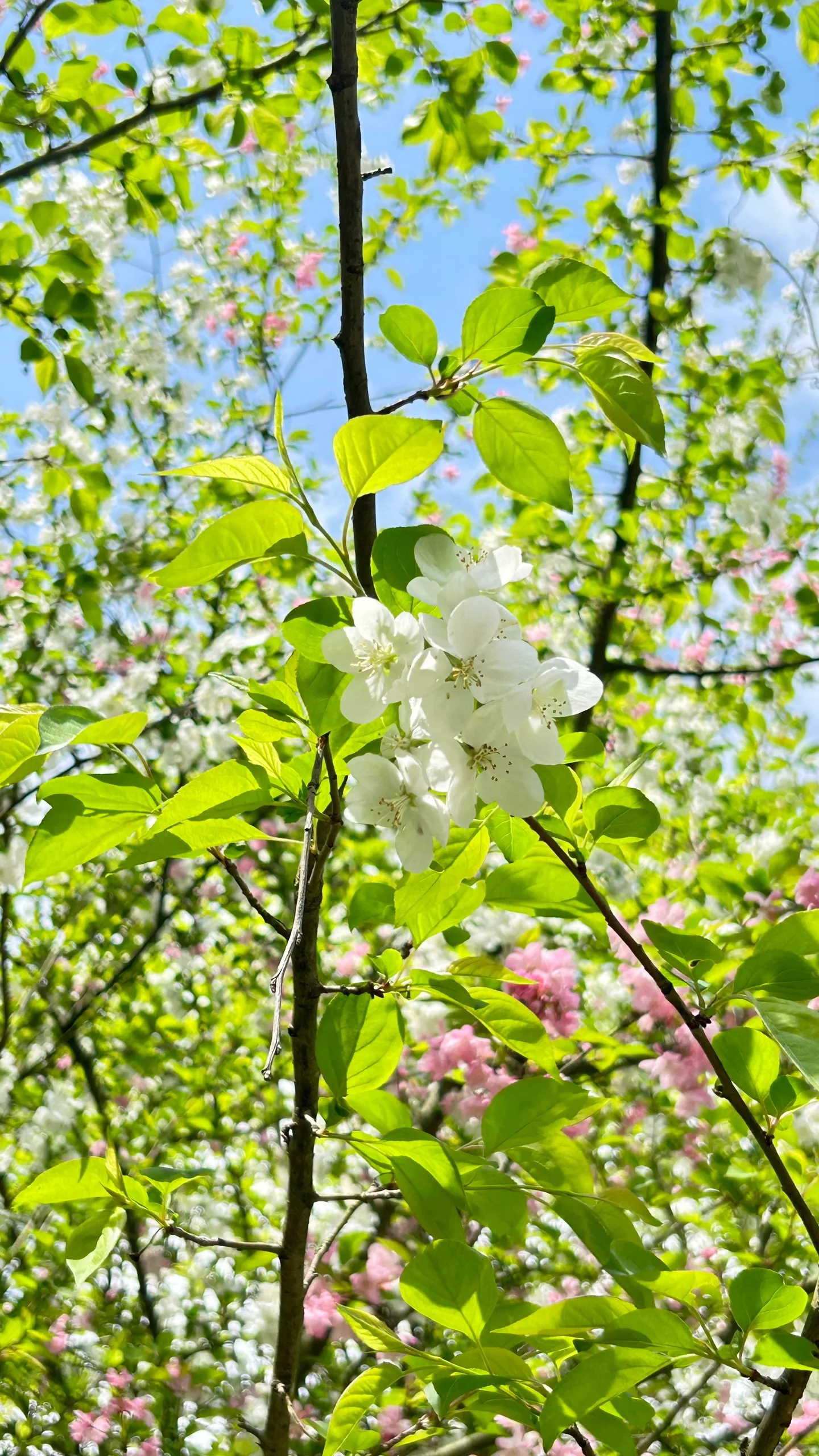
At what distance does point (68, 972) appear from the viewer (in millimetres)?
3486

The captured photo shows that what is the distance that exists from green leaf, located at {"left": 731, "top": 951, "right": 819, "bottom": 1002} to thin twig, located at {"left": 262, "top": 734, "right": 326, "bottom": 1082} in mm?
278

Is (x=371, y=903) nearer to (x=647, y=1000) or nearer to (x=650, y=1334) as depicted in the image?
(x=650, y=1334)

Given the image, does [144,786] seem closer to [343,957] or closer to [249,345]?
[343,957]

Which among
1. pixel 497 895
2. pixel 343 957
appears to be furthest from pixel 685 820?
pixel 497 895

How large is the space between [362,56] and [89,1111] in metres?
3.08

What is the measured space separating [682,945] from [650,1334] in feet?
0.73

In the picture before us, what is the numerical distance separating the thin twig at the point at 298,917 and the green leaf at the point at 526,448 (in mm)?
204

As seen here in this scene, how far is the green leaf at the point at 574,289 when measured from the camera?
666mm

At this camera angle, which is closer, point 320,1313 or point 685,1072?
point 685,1072

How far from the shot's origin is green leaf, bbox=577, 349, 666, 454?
25.2 inches

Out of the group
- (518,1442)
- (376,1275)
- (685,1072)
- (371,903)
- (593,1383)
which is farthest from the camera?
(376,1275)

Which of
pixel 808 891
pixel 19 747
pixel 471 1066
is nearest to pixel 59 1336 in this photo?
pixel 471 1066

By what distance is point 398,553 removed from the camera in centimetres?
62

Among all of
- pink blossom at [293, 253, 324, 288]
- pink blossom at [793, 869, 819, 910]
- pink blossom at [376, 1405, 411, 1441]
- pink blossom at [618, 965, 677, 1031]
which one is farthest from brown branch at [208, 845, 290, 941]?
pink blossom at [293, 253, 324, 288]
